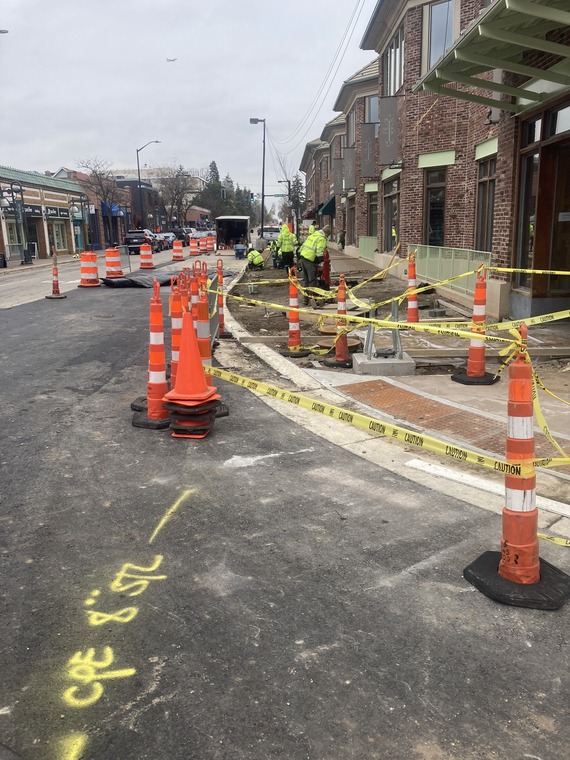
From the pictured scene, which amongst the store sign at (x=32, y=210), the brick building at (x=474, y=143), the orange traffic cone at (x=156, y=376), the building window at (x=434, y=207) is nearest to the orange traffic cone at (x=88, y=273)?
the brick building at (x=474, y=143)

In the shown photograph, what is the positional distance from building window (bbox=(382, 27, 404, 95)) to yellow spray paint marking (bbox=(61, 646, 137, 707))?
2218cm

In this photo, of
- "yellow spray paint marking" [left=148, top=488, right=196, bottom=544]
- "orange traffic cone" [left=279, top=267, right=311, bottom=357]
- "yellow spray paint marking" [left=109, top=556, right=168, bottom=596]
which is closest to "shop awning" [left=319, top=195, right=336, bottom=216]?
"orange traffic cone" [left=279, top=267, right=311, bottom=357]

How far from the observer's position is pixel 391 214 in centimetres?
2542

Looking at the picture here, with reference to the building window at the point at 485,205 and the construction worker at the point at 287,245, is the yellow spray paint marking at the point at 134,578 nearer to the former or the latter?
the building window at the point at 485,205

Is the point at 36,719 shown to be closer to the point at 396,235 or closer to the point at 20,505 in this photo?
the point at 20,505

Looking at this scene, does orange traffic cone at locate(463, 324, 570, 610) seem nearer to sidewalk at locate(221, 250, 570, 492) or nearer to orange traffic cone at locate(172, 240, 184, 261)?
sidewalk at locate(221, 250, 570, 492)

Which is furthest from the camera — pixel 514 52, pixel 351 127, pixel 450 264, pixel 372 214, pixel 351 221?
pixel 351 221

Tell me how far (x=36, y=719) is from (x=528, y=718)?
6.33 ft

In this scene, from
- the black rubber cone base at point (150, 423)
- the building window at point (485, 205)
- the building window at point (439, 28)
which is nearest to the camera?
the black rubber cone base at point (150, 423)

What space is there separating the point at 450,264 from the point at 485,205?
3.38m

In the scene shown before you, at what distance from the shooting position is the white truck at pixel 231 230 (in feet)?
168

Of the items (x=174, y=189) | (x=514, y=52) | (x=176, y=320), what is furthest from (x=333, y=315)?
(x=174, y=189)

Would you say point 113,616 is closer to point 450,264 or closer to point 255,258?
point 450,264

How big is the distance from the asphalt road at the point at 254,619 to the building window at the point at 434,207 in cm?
1678
